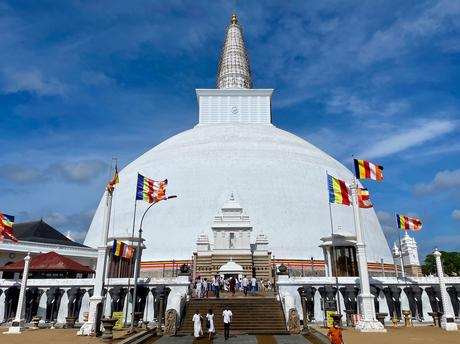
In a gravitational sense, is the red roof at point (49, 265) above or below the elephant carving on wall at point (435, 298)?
above

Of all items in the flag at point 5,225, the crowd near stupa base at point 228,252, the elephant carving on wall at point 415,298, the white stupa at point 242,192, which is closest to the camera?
the crowd near stupa base at point 228,252

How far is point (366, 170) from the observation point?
21.9 metres

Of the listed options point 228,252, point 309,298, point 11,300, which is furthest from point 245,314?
point 11,300

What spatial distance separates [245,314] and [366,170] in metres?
10.8

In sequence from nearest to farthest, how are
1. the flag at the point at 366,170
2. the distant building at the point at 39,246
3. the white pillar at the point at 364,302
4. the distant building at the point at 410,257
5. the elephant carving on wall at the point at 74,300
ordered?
the white pillar at the point at 364,302, the flag at the point at 366,170, the elephant carving on wall at the point at 74,300, the distant building at the point at 39,246, the distant building at the point at 410,257

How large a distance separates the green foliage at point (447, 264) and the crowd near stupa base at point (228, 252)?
30374mm

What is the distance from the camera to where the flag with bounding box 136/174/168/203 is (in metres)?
23.8

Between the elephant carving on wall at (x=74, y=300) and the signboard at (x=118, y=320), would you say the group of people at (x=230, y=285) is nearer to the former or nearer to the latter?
the signboard at (x=118, y=320)

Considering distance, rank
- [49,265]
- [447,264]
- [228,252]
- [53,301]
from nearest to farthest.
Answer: [53,301], [49,265], [228,252], [447,264]

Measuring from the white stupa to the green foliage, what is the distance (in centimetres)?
4589

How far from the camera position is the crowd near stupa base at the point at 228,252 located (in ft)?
69.3

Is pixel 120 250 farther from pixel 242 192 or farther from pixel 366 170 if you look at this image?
pixel 366 170

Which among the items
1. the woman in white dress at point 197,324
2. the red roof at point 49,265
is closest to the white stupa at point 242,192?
the red roof at point 49,265

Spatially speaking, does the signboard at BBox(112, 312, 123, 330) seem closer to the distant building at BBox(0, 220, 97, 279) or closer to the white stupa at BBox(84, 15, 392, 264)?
the white stupa at BBox(84, 15, 392, 264)
